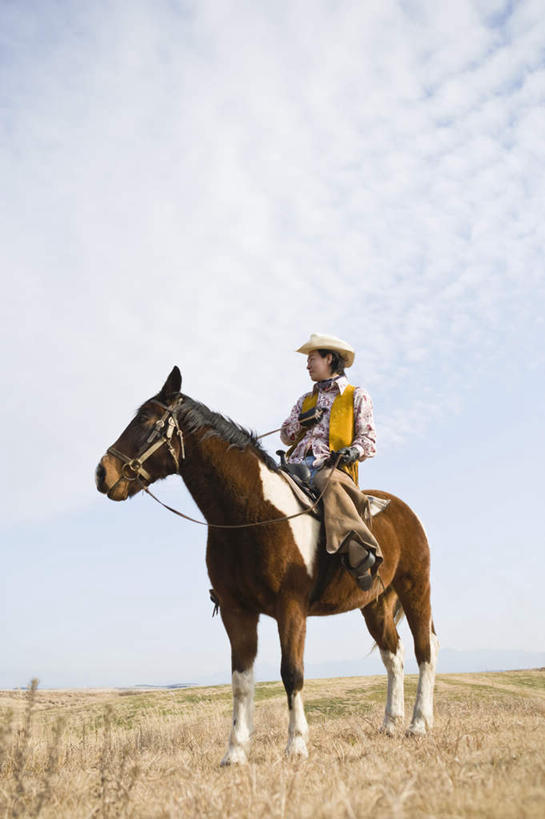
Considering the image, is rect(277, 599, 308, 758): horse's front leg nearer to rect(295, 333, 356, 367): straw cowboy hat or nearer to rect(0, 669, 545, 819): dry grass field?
rect(0, 669, 545, 819): dry grass field

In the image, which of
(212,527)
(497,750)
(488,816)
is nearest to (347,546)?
(212,527)

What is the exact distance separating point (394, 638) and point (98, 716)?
6.78 m

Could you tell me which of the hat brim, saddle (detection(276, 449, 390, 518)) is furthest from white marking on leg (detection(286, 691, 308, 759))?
the hat brim

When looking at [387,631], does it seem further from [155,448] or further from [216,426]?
[155,448]

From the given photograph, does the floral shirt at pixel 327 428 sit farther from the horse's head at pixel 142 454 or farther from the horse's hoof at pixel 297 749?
the horse's hoof at pixel 297 749

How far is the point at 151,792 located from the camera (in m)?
4.43

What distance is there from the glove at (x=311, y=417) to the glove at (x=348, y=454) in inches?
23.1

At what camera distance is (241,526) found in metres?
6.40

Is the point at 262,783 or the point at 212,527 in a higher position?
the point at 212,527

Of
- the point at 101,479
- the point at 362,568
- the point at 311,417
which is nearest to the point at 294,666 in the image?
the point at 362,568

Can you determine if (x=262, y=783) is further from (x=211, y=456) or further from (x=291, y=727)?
(x=211, y=456)

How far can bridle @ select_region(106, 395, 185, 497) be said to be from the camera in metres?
6.36

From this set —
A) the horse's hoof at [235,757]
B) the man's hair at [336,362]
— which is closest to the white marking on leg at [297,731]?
the horse's hoof at [235,757]

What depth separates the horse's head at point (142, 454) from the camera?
634cm
